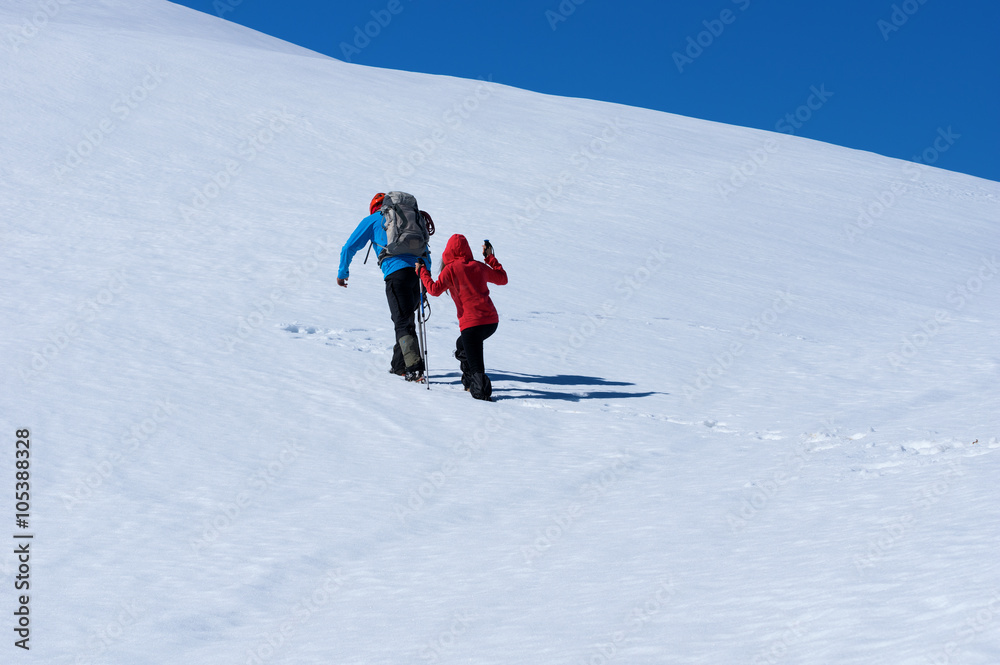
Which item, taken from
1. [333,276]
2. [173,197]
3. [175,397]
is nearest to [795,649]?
[175,397]

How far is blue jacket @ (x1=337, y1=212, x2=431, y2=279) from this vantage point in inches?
297

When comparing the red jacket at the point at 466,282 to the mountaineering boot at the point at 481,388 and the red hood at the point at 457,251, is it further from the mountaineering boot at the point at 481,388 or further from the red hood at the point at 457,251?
the mountaineering boot at the point at 481,388

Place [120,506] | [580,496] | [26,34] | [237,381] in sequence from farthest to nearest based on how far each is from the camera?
[26,34], [237,381], [580,496], [120,506]

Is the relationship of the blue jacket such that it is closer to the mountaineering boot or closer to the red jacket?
the red jacket

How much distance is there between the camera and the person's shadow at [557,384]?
23.8 ft

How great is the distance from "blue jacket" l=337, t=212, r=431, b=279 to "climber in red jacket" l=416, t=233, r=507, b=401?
267 mm

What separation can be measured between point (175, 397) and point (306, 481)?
1.61 metres

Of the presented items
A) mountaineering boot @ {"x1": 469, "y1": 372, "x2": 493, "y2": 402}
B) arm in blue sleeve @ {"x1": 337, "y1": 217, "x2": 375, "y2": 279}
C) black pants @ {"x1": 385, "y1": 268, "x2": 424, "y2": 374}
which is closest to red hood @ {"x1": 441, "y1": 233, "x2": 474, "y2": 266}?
black pants @ {"x1": 385, "y1": 268, "x2": 424, "y2": 374}

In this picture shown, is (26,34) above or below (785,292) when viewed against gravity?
above

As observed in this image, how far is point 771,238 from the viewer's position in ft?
53.9

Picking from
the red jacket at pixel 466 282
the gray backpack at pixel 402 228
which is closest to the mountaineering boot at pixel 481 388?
the red jacket at pixel 466 282

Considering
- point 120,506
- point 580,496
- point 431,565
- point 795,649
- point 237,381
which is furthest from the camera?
point 237,381

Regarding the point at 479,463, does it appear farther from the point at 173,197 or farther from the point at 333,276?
the point at 173,197

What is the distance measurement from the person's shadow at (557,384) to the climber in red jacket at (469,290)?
0.39 m
